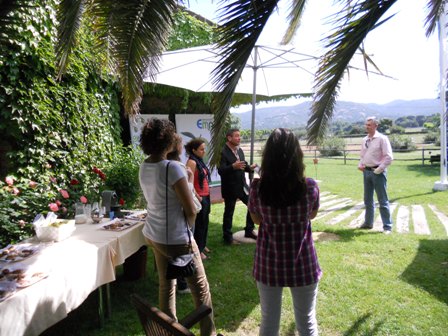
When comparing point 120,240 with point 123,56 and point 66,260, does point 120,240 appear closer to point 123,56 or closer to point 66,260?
point 66,260

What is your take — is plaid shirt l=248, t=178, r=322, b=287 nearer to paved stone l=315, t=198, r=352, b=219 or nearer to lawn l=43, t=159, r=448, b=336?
lawn l=43, t=159, r=448, b=336

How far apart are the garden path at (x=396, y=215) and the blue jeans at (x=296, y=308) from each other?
4464 mm

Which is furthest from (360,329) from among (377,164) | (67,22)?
(67,22)

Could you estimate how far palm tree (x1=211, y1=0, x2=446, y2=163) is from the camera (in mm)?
2352

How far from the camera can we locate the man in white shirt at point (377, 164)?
5531 mm

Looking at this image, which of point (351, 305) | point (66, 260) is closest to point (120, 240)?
point (66, 260)

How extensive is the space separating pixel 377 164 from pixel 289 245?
14.1 ft

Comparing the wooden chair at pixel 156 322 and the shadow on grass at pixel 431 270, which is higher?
the wooden chair at pixel 156 322

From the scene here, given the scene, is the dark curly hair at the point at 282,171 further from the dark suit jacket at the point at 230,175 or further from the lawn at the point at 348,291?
the dark suit jacket at the point at 230,175

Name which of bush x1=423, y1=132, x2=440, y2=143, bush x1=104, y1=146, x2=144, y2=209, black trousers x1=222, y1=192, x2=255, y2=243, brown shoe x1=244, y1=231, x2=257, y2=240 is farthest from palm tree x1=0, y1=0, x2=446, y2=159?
bush x1=423, y1=132, x2=440, y2=143

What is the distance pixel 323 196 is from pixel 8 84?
845 centimetres

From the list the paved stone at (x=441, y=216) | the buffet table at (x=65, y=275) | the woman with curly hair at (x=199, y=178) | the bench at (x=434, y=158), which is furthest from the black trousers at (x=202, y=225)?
the bench at (x=434, y=158)

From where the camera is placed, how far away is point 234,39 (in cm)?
238

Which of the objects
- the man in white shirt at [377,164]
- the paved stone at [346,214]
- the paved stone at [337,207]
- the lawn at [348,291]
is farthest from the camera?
the paved stone at [337,207]
